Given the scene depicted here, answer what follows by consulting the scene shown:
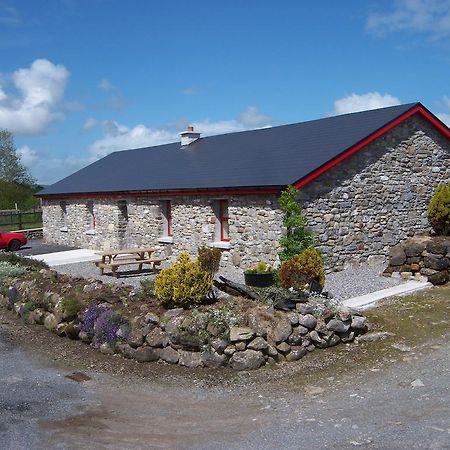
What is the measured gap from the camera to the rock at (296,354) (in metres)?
8.14

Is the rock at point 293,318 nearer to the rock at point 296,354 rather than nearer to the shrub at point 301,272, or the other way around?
the rock at point 296,354

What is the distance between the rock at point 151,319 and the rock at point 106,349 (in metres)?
0.80

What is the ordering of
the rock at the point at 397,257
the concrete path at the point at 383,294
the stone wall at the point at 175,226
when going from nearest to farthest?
the concrete path at the point at 383,294
the rock at the point at 397,257
the stone wall at the point at 175,226

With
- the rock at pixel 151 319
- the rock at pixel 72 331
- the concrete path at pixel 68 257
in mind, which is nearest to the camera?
the rock at pixel 151 319

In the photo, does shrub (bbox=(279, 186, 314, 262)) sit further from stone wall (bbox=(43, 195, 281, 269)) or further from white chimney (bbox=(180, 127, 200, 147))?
white chimney (bbox=(180, 127, 200, 147))

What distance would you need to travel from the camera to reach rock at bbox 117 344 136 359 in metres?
8.42

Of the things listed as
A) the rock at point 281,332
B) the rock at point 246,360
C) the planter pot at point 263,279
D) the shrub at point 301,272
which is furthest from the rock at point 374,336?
the planter pot at point 263,279

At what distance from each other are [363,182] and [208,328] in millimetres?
9158

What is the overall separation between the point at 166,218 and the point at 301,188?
22.0 feet

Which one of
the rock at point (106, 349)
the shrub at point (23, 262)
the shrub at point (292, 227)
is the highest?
the shrub at point (292, 227)

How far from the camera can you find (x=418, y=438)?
17.6ft

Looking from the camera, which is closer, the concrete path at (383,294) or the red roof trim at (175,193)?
the concrete path at (383,294)

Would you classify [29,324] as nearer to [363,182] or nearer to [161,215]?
[161,215]

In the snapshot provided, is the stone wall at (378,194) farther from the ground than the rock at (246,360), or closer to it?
farther from the ground
